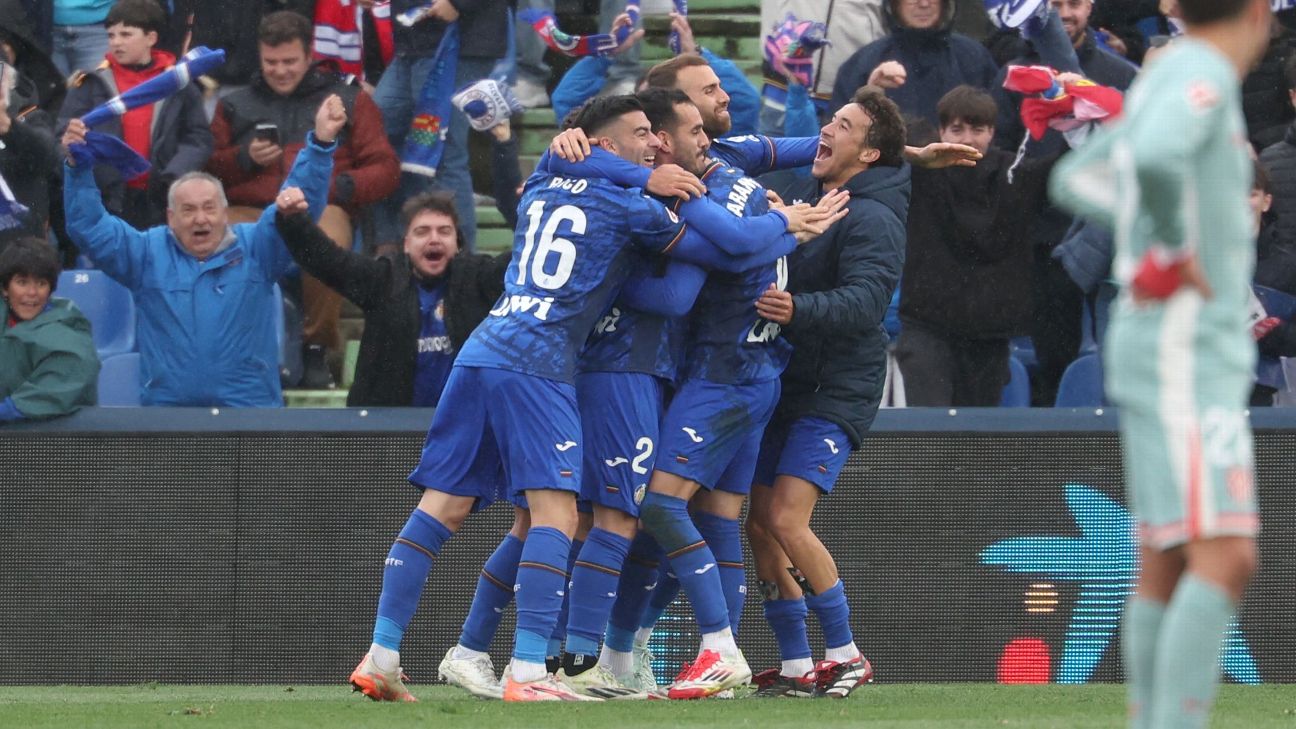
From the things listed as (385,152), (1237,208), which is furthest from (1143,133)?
(385,152)

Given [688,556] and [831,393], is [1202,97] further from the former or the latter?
[831,393]

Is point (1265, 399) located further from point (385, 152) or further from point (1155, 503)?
point (1155, 503)

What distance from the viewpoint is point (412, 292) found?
28.8ft

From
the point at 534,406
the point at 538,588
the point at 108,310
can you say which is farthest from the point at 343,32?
the point at 538,588

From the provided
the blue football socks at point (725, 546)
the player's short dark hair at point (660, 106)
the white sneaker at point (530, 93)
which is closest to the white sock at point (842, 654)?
the blue football socks at point (725, 546)

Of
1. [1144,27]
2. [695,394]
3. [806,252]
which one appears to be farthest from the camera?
[1144,27]

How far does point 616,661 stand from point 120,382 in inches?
137

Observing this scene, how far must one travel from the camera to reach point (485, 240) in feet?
37.2

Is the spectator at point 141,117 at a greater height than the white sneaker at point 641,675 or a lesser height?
greater

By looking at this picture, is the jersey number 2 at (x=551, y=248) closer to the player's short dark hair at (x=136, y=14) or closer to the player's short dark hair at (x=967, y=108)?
the player's short dark hair at (x=967, y=108)

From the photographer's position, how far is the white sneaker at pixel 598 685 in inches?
273

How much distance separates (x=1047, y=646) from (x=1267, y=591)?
3.25 ft

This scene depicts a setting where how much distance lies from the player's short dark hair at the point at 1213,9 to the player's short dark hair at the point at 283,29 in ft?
23.3

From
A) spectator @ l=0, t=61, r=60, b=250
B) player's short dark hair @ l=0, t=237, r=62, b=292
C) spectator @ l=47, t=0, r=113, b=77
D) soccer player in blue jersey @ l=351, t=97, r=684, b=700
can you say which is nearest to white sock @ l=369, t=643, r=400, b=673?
soccer player in blue jersey @ l=351, t=97, r=684, b=700
